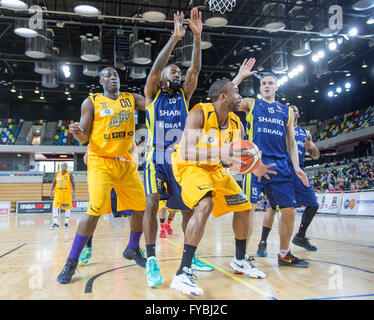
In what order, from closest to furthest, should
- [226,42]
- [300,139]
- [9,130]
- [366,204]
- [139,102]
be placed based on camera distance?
[139,102] < [300,139] < [366,204] < [226,42] < [9,130]

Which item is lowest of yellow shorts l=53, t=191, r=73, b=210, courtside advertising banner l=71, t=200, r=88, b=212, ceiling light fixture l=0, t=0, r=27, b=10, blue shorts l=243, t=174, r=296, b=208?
courtside advertising banner l=71, t=200, r=88, b=212

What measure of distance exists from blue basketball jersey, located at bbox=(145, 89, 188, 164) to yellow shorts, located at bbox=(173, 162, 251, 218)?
51cm

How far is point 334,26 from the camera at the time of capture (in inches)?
506

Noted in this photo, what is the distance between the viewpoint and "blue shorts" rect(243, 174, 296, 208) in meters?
3.62

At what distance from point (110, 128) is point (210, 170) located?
3.89 ft

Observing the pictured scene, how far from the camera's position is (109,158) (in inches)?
137

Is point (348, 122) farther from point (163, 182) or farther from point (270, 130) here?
point (163, 182)

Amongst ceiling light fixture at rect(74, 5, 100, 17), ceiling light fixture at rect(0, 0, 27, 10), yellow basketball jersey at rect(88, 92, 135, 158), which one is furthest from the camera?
ceiling light fixture at rect(74, 5, 100, 17)

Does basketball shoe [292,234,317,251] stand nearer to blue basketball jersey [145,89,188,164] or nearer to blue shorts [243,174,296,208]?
blue shorts [243,174,296,208]

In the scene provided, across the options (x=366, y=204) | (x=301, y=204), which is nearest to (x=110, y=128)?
(x=301, y=204)

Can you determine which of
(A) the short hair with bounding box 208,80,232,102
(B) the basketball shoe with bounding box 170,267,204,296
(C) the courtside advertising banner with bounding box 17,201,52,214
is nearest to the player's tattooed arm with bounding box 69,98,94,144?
(A) the short hair with bounding box 208,80,232,102

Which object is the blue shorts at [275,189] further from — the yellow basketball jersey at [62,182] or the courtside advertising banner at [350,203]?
the courtside advertising banner at [350,203]

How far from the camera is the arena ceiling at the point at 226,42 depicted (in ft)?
44.2
